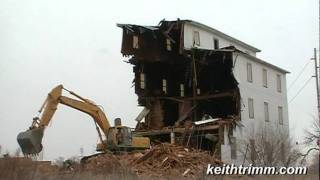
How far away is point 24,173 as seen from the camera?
17219 millimetres

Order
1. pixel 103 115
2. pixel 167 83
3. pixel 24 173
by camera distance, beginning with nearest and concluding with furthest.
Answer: pixel 24 173
pixel 103 115
pixel 167 83

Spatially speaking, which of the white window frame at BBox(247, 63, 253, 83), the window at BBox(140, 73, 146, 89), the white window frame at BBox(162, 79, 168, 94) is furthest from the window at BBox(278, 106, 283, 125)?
the window at BBox(140, 73, 146, 89)

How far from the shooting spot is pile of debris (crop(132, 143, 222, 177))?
1201 inches

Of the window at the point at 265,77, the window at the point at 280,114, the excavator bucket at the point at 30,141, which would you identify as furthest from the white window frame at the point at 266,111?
the excavator bucket at the point at 30,141

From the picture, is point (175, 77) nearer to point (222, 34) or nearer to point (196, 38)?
point (196, 38)

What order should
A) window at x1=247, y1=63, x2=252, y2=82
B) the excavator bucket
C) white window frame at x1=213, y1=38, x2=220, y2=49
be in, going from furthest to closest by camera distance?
white window frame at x1=213, y1=38, x2=220, y2=49 → window at x1=247, y1=63, x2=252, y2=82 → the excavator bucket

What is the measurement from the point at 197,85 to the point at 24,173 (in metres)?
34.4

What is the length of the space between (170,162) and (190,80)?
19.5 meters

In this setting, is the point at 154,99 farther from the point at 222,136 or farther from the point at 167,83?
the point at 222,136

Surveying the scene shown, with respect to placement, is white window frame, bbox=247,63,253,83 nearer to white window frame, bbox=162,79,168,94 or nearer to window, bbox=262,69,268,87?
window, bbox=262,69,268,87

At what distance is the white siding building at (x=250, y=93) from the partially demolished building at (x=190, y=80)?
0.29ft

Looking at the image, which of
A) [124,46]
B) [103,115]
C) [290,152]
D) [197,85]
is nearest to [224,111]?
[197,85]

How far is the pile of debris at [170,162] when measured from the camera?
30.5 m

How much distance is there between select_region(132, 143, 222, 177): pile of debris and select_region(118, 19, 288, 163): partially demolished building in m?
11.1
